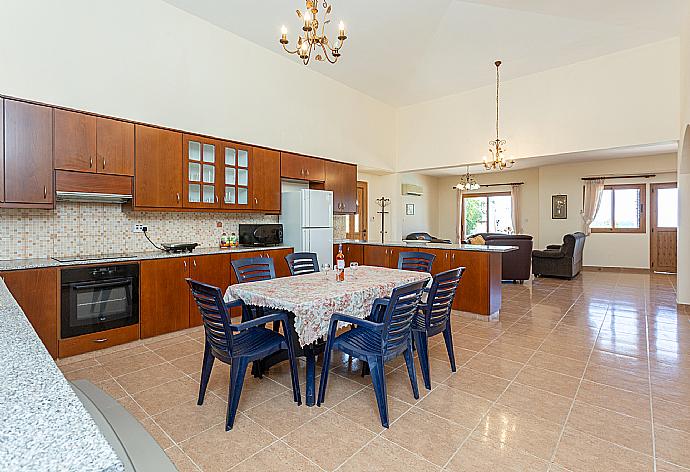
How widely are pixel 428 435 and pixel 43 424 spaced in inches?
80.7

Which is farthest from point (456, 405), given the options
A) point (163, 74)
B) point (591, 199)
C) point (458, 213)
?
point (458, 213)

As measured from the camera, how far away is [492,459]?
1.98 m

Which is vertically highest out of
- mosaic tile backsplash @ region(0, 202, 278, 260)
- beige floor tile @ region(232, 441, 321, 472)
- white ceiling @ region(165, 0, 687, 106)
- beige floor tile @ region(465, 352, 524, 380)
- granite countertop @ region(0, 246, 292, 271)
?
white ceiling @ region(165, 0, 687, 106)

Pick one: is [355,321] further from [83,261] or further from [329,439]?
[83,261]

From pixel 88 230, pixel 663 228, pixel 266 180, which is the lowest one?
pixel 88 230

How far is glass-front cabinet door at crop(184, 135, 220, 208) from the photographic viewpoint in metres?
4.41

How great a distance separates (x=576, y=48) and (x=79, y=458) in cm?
685

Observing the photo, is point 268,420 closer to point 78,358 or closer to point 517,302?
point 78,358

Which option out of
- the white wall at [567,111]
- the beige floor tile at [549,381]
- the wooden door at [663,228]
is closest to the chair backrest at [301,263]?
the beige floor tile at [549,381]

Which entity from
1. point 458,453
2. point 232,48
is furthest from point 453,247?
point 232,48

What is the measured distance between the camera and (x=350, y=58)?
579 centimetres

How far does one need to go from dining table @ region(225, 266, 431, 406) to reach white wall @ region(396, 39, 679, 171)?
4.45m

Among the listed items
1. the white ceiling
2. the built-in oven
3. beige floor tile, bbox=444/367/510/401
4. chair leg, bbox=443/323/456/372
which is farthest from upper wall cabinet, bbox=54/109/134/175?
beige floor tile, bbox=444/367/510/401

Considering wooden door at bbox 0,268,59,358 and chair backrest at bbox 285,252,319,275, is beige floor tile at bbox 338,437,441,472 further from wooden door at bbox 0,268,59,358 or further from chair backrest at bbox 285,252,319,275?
wooden door at bbox 0,268,59,358
